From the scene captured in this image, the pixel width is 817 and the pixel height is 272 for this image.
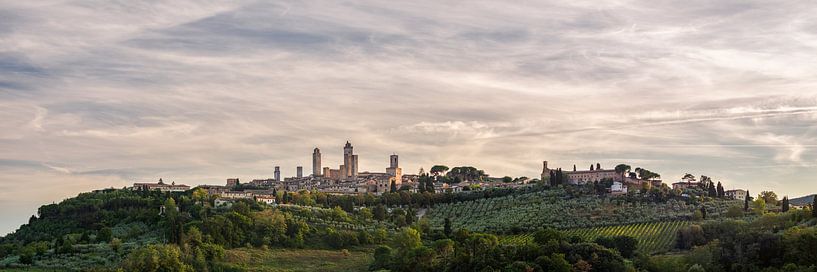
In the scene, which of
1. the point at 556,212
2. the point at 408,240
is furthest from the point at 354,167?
the point at 408,240

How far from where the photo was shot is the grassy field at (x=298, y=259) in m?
69.9

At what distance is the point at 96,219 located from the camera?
9581cm

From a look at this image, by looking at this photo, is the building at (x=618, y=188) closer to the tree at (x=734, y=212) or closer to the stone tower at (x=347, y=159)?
the tree at (x=734, y=212)

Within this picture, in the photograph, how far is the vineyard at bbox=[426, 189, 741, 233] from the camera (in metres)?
87.6

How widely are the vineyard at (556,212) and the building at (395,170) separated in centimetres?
4818

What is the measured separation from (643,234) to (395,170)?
296 ft

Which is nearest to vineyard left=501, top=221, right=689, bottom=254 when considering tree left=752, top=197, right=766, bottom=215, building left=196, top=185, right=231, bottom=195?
Answer: tree left=752, top=197, right=766, bottom=215

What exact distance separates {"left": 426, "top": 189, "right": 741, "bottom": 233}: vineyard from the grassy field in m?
17.3

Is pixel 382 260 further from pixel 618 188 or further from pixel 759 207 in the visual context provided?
pixel 618 188

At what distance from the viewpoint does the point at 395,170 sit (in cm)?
16638

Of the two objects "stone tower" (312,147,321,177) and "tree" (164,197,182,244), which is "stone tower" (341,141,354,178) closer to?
"stone tower" (312,147,321,177)

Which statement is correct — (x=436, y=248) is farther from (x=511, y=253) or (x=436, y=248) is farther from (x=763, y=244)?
(x=763, y=244)

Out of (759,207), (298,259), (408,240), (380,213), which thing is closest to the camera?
(408,240)

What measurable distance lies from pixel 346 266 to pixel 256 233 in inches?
517
